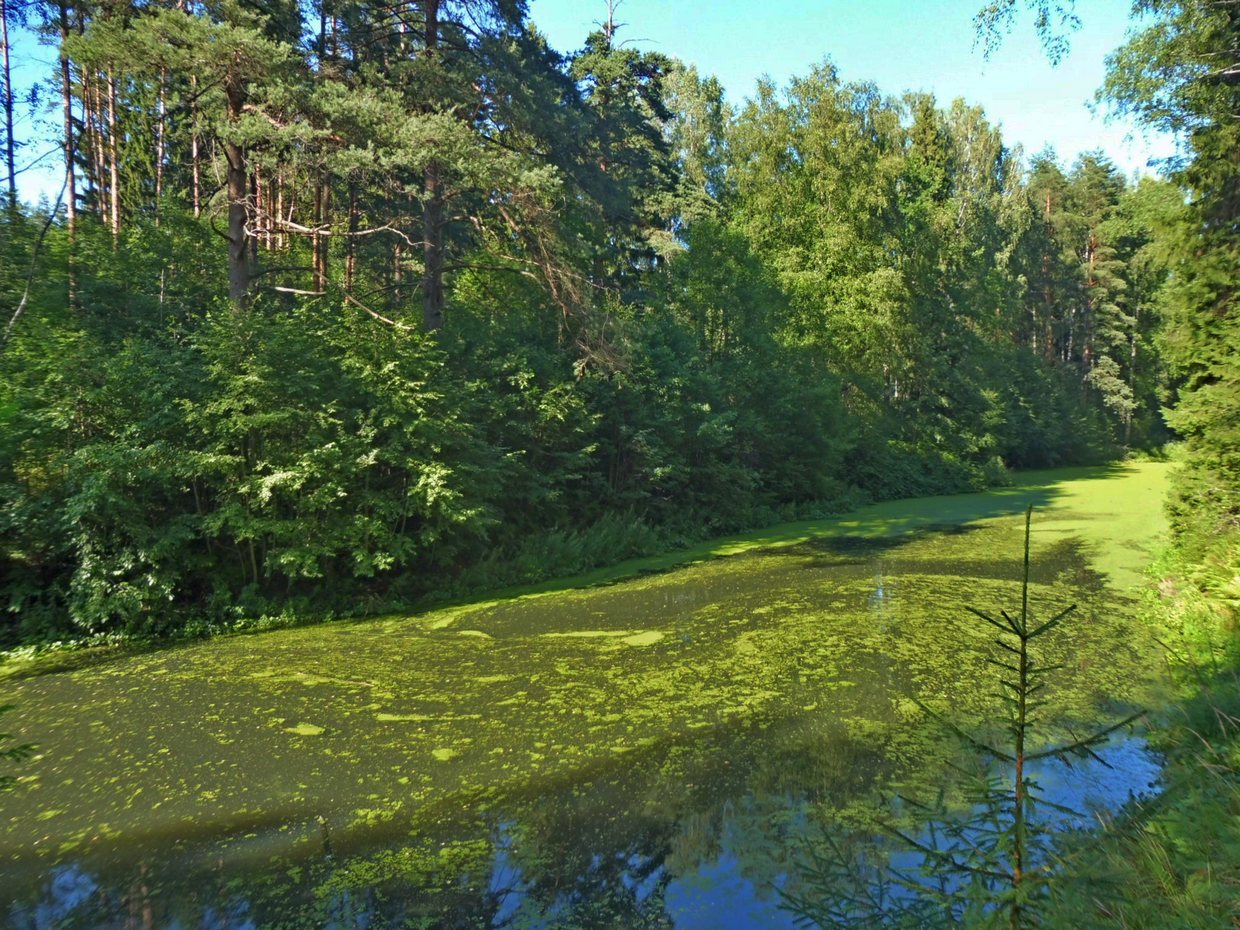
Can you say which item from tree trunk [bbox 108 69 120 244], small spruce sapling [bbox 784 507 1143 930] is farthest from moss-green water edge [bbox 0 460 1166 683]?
tree trunk [bbox 108 69 120 244]

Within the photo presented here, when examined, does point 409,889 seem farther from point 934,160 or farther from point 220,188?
point 934,160

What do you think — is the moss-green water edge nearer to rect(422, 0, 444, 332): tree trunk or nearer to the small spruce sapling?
rect(422, 0, 444, 332): tree trunk

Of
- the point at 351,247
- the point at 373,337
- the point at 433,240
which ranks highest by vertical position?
the point at 351,247

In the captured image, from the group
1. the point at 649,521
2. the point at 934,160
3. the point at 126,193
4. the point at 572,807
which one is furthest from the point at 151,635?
the point at 934,160

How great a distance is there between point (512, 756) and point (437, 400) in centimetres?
555

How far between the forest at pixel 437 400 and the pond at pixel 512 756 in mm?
81

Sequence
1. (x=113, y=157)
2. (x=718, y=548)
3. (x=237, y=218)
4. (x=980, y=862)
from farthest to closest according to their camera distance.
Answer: (x=113, y=157) < (x=718, y=548) < (x=237, y=218) < (x=980, y=862)

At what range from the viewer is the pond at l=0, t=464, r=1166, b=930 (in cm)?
344

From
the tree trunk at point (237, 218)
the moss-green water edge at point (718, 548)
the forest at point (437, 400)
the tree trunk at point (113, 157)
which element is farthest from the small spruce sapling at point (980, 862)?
the tree trunk at point (113, 157)

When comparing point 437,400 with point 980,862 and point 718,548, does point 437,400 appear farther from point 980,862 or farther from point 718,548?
point 980,862

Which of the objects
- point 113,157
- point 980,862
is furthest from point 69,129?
point 980,862

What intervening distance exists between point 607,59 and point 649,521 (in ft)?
39.0

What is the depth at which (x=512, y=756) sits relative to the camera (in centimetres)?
480

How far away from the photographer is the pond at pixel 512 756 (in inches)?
136
